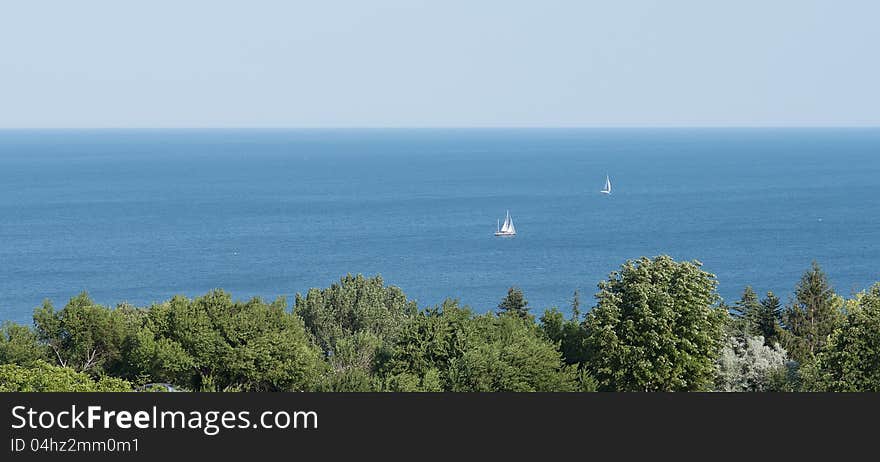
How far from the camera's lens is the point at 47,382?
37.7 m

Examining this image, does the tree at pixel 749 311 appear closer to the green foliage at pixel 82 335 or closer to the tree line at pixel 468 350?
the tree line at pixel 468 350

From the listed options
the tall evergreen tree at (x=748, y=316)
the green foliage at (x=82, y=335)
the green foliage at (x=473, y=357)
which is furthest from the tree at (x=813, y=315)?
the green foliage at (x=82, y=335)

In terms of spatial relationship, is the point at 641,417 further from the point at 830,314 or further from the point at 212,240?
the point at 212,240

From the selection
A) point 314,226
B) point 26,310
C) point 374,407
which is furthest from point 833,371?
point 314,226

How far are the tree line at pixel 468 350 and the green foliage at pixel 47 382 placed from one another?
24cm

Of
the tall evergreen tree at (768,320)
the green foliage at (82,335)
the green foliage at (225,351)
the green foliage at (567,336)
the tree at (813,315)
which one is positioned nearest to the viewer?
the green foliage at (225,351)

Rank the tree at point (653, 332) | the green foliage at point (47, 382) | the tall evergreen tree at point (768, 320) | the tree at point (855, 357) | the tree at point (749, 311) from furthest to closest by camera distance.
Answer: the tall evergreen tree at point (768, 320)
the tree at point (749, 311)
the tree at point (653, 332)
the tree at point (855, 357)
the green foliage at point (47, 382)

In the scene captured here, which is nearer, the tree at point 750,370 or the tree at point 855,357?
the tree at point 855,357

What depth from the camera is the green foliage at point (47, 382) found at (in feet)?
123

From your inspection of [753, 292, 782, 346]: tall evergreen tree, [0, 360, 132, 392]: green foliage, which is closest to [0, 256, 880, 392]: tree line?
[0, 360, 132, 392]: green foliage

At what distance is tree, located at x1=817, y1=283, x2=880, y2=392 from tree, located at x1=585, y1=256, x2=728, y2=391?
6077mm

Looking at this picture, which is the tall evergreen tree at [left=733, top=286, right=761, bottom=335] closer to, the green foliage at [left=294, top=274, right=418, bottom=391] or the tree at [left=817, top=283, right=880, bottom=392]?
the tree at [left=817, top=283, right=880, bottom=392]

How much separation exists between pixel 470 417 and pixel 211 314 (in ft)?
88.1

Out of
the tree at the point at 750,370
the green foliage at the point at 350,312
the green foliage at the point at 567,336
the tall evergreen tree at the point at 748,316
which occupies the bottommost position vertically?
the green foliage at the point at 350,312
